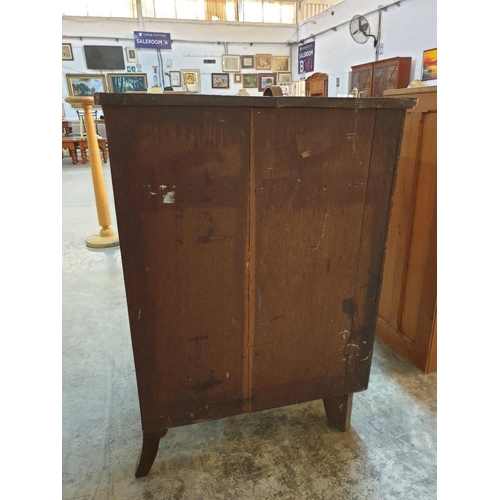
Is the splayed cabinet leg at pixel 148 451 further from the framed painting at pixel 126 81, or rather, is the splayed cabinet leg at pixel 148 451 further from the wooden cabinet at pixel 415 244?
the framed painting at pixel 126 81

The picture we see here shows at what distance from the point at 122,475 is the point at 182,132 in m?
1.06

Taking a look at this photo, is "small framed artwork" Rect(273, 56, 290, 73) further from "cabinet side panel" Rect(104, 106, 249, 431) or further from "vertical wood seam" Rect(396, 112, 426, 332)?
"cabinet side panel" Rect(104, 106, 249, 431)

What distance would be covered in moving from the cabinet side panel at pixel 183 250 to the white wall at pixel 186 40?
1079 cm

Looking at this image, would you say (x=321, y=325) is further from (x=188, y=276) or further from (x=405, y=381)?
(x=405, y=381)

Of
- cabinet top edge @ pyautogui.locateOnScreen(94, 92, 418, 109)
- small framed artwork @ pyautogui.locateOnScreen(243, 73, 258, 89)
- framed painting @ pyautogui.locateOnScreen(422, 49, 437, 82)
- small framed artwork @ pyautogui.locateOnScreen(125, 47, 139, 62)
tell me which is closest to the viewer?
cabinet top edge @ pyautogui.locateOnScreen(94, 92, 418, 109)

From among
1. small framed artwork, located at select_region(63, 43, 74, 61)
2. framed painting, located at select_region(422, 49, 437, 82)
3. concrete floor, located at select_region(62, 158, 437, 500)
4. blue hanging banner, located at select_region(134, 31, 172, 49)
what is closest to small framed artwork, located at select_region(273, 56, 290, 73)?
blue hanging banner, located at select_region(134, 31, 172, 49)

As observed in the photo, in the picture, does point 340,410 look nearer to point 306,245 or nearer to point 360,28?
point 306,245

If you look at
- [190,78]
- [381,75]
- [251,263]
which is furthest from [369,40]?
[251,263]

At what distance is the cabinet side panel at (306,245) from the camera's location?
93 cm

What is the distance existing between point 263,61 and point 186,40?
2.29 m

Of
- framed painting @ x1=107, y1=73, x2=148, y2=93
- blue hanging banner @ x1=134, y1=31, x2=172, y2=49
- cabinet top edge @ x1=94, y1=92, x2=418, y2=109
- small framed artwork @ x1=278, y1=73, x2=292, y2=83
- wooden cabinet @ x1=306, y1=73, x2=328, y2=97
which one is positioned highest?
blue hanging banner @ x1=134, y1=31, x2=172, y2=49

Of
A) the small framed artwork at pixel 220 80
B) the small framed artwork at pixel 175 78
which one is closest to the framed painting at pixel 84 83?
the small framed artwork at pixel 175 78

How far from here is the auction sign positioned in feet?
33.8

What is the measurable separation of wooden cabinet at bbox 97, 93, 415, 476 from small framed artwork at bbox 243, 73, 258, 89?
11.4m
